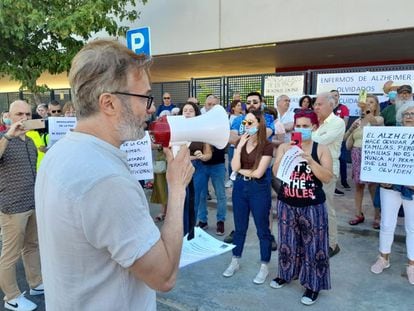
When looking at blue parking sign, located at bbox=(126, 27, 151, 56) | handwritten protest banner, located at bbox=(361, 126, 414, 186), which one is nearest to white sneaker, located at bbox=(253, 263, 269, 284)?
handwritten protest banner, located at bbox=(361, 126, 414, 186)

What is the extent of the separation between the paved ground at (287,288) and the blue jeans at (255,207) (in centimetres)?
40

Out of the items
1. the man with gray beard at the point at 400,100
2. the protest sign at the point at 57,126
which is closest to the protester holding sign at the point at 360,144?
the man with gray beard at the point at 400,100

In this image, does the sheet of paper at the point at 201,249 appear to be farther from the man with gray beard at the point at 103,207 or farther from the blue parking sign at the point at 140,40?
the blue parking sign at the point at 140,40

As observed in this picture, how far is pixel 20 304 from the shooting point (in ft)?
11.6

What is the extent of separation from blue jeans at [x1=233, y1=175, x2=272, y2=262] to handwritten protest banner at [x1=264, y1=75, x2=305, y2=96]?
4486 mm

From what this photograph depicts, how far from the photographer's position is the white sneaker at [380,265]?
4.09m

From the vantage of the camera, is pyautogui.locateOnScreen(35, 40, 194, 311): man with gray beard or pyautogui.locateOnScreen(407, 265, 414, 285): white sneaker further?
pyautogui.locateOnScreen(407, 265, 414, 285): white sneaker

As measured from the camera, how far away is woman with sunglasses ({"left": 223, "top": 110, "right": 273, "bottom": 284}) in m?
3.95

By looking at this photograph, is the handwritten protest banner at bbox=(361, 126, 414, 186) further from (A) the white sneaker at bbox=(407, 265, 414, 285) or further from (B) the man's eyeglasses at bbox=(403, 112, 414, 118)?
(A) the white sneaker at bbox=(407, 265, 414, 285)

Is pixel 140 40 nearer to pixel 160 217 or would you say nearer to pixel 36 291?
pixel 160 217

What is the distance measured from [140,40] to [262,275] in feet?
10.5

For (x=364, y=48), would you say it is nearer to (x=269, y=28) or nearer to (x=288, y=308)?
(x=269, y=28)

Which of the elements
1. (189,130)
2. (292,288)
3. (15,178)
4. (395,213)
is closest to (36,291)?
(15,178)

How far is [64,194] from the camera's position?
116 centimetres
